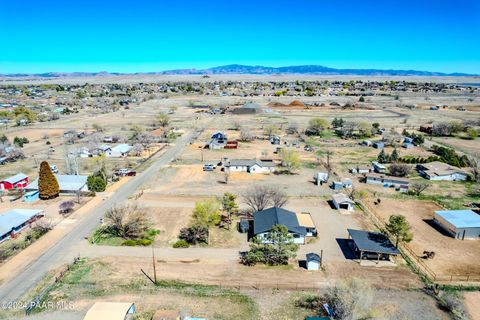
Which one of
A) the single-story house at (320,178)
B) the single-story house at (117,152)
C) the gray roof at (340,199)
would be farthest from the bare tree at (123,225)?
the single-story house at (117,152)

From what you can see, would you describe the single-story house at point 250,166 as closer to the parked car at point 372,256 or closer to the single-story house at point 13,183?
the parked car at point 372,256

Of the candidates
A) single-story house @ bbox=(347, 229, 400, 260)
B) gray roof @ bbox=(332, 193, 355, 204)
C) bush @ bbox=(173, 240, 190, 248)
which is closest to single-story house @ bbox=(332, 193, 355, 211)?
gray roof @ bbox=(332, 193, 355, 204)

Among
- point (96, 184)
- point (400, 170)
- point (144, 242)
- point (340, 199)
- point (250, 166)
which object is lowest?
point (144, 242)

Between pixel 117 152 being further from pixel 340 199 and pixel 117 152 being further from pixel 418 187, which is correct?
pixel 418 187

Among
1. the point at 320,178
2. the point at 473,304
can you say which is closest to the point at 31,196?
the point at 320,178

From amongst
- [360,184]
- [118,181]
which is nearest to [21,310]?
[118,181]
